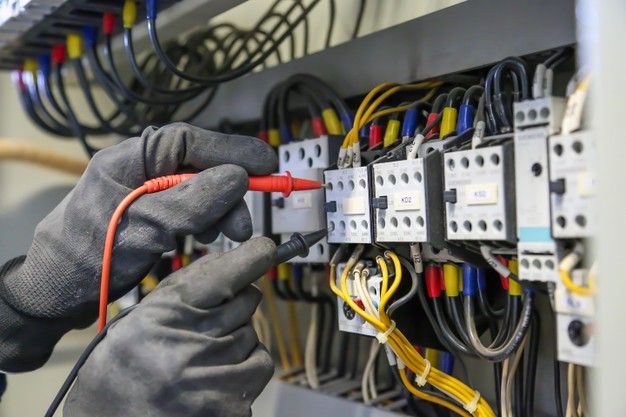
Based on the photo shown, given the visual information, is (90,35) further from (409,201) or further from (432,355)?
(432,355)

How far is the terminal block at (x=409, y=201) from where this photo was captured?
0.73 meters

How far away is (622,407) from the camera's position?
0.45 m

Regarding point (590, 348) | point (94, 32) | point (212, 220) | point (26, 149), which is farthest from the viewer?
point (26, 149)

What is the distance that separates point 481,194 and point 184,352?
36cm

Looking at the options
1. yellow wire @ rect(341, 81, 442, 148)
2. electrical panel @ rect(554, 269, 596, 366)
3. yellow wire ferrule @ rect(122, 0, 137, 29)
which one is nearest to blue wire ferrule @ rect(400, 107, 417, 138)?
yellow wire @ rect(341, 81, 442, 148)

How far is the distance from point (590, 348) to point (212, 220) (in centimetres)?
43

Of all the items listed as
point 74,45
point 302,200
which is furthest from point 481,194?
point 74,45

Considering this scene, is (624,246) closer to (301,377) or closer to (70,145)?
(301,377)

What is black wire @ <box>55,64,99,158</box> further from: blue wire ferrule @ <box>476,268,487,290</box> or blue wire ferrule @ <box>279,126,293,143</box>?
blue wire ferrule @ <box>476,268,487,290</box>

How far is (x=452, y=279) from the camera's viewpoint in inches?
31.7

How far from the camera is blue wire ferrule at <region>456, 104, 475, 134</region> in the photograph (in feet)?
2.49

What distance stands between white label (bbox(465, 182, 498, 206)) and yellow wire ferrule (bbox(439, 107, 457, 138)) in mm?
121

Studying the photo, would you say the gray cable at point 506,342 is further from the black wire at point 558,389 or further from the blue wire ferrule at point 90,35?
the blue wire ferrule at point 90,35

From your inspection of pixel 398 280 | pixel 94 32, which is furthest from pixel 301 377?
pixel 94 32
